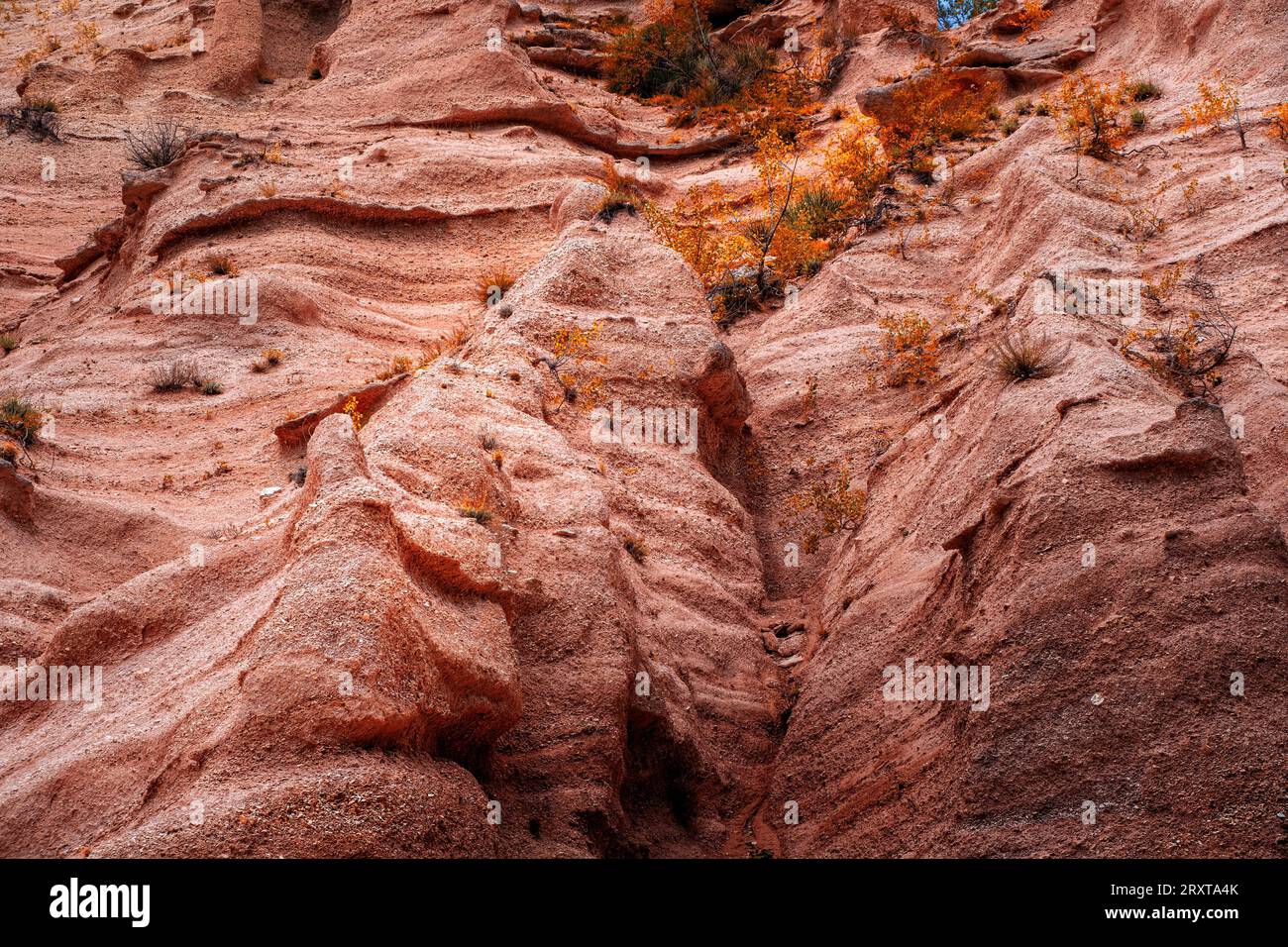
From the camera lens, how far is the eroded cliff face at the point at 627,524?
21.6ft

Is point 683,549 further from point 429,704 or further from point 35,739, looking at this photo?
point 35,739

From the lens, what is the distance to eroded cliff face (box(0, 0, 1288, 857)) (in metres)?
6.57

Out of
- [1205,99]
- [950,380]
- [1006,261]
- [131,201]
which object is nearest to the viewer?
[950,380]

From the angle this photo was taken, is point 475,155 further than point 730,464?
Yes

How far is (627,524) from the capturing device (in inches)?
417

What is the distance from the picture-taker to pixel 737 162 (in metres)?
22.9

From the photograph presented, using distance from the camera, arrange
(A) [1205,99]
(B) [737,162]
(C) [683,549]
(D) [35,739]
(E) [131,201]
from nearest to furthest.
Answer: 1. (D) [35,739]
2. (C) [683,549]
3. (A) [1205,99]
4. (E) [131,201]
5. (B) [737,162]

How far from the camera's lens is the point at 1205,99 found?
1486cm

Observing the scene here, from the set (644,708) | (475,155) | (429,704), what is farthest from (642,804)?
(475,155)

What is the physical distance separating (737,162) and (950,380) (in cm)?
1174
